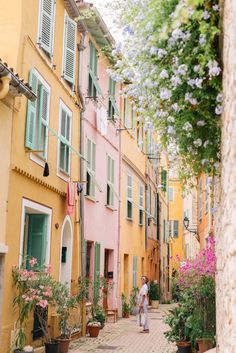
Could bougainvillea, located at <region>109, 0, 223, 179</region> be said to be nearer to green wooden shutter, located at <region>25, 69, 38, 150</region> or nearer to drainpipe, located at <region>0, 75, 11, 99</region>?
drainpipe, located at <region>0, 75, 11, 99</region>

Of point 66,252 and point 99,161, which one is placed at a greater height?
point 99,161

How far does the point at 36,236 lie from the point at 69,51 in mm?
5055

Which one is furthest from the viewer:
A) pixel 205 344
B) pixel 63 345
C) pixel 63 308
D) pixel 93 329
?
pixel 93 329

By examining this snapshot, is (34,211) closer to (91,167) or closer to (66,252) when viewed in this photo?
(66,252)

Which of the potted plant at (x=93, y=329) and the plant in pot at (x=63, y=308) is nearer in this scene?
the plant in pot at (x=63, y=308)

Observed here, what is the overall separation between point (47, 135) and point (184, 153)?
675cm

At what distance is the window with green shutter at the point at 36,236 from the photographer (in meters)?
11.8

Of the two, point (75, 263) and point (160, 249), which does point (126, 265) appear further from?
point (160, 249)

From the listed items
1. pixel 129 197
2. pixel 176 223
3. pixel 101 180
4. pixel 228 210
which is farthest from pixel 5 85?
pixel 176 223

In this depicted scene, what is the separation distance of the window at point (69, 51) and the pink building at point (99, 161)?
2.44 ft

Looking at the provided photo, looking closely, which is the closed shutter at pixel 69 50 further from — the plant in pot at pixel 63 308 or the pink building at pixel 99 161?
the plant in pot at pixel 63 308

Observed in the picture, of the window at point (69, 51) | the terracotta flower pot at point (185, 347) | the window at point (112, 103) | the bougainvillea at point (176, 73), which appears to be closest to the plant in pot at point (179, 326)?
the terracotta flower pot at point (185, 347)

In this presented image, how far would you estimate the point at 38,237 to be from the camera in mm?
11867

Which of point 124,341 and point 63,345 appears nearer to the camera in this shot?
point 63,345
